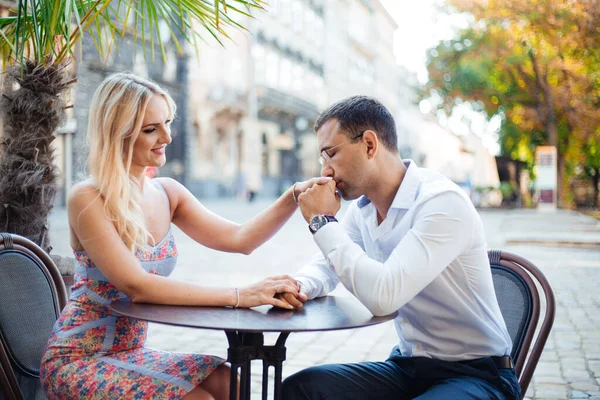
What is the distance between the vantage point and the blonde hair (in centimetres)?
240

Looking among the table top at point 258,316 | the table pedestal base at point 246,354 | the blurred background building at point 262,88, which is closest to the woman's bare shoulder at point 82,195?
the table top at point 258,316

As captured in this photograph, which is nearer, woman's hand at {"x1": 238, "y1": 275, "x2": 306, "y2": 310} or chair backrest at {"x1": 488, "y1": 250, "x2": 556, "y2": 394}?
woman's hand at {"x1": 238, "y1": 275, "x2": 306, "y2": 310}

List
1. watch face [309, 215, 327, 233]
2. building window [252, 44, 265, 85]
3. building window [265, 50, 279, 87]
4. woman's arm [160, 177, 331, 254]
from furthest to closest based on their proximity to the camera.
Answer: building window [265, 50, 279, 87] < building window [252, 44, 265, 85] < woman's arm [160, 177, 331, 254] < watch face [309, 215, 327, 233]

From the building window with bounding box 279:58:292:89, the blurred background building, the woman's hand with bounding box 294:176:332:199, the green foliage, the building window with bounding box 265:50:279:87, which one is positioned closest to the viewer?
the woman's hand with bounding box 294:176:332:199

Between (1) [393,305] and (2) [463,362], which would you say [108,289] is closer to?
(1) [393,305]

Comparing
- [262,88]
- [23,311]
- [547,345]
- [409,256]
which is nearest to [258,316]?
[409,256]

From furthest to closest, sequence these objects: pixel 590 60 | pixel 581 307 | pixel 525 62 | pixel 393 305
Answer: pixel 525 62, pixel 590 60, pixel 581 307, pixel 393 305

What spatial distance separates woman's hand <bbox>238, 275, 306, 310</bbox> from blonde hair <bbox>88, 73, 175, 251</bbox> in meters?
0.43

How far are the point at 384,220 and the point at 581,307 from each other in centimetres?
522

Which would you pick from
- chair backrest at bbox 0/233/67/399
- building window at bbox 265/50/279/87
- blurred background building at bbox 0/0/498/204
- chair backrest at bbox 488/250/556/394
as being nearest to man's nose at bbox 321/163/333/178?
chair backrest at bbox 488/250/556/394

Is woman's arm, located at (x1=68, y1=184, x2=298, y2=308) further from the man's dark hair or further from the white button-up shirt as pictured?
the man's dark hair

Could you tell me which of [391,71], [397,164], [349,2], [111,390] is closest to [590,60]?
[397,164]

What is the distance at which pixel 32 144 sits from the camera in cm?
335

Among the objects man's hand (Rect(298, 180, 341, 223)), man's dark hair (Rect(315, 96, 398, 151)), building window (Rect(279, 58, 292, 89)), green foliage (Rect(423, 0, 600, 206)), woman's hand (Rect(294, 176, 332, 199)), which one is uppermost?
building window (Rect(279, 58, 292, 89))
